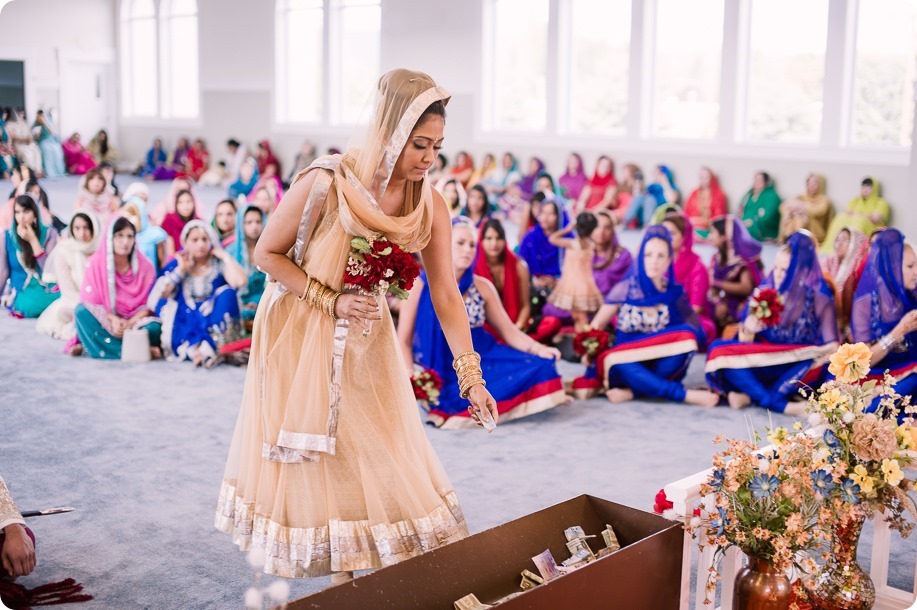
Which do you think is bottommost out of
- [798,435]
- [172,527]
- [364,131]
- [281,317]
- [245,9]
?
[172,527]

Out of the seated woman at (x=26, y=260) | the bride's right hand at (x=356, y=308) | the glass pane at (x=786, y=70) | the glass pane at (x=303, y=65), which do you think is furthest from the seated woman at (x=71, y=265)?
the glass pane at (x=303, y=65)

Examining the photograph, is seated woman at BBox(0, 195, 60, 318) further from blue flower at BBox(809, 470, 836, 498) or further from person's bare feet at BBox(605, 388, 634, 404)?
blue flower at BBox(809, 470, 836, 498)

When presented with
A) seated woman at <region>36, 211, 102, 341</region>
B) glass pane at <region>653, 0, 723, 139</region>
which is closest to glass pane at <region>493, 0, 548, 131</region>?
glass pane at <region>653, 0, 723, 139</region>

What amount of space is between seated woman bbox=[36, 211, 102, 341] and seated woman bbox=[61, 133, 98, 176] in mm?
11930

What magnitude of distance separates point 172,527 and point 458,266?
1.87 meters

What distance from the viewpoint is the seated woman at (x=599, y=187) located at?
39.2 feet

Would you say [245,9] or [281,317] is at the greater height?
[245,9]

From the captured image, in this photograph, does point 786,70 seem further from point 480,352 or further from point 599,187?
point 480,352

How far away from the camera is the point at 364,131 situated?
2332 mm

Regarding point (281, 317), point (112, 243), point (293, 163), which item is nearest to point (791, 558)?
point (281, 317)

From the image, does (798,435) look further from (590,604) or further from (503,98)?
(503,98)

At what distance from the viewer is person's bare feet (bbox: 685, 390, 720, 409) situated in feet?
16.0

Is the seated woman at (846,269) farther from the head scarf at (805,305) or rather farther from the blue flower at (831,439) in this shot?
the blue flower at (831,439)

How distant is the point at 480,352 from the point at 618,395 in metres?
0.73
